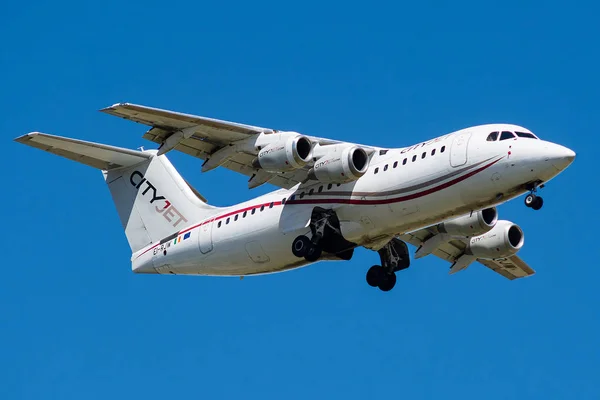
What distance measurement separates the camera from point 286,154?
16109 mm

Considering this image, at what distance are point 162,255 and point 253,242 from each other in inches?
74.1

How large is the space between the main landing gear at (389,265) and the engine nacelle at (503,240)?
156cm

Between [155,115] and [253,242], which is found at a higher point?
[155,115]

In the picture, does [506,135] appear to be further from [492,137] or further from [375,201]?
[375,201]

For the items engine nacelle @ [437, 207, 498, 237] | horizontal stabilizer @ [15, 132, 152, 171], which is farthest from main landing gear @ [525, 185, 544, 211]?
horizontal stabilizer @ [15, 132, 152, 171]

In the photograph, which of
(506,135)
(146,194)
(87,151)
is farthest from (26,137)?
(506,135)

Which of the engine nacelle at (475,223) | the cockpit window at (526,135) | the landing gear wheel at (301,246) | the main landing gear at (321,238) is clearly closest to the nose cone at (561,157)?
the cockpit window at (526,135)

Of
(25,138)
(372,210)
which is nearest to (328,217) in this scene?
(372,210)

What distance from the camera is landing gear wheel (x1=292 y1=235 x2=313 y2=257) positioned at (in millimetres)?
16755

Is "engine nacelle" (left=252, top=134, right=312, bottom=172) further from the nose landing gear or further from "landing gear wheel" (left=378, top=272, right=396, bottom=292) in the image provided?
the nose landing gear

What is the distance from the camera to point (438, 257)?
1967 cm

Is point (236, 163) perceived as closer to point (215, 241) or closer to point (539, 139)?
point (215, 241)

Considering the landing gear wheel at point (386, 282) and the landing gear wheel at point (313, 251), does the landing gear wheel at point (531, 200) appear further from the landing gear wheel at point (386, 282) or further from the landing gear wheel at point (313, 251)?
the landing gear wheel at point (386, 282)

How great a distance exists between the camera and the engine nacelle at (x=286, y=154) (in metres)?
16.1
